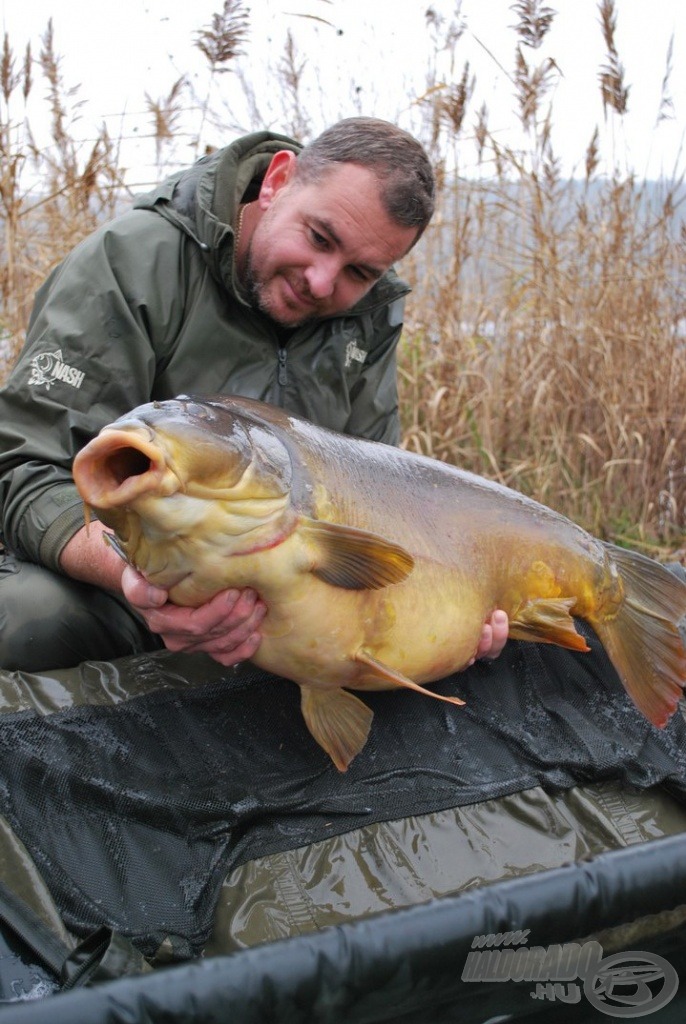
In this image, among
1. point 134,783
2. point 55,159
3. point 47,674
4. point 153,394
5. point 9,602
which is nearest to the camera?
point 134,783

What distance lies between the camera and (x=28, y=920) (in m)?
1.11

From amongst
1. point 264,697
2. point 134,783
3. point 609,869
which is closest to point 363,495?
point 264,697

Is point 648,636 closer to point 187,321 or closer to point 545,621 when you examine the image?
point 545,621

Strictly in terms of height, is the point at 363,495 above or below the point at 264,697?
above

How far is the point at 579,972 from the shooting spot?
44.9 inches

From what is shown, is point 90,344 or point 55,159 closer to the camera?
point 90,344

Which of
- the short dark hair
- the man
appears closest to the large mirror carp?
the man

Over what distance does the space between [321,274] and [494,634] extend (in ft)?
2.56

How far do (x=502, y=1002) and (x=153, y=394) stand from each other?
1.29 m

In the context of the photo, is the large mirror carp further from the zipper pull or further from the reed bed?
the reed bed

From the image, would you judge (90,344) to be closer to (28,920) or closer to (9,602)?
(9,602)

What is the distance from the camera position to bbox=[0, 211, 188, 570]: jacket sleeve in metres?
1.71

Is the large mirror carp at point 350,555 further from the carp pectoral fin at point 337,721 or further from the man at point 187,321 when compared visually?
the man at point 187,321

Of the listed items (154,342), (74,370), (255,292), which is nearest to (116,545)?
(74,370)
